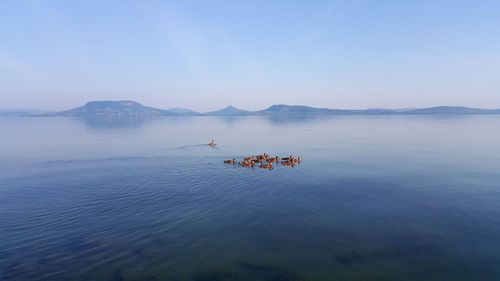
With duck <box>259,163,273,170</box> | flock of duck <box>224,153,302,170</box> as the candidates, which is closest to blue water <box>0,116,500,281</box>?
duck <box>259,163,273,170</box>

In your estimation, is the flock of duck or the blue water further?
the flock of duck

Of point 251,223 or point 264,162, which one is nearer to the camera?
point 251,223

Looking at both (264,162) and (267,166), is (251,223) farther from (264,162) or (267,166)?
(264,162)

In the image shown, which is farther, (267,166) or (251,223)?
(267,166)

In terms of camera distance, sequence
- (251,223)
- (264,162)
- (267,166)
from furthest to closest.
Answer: (264,162) → (267,166) → (251,223)

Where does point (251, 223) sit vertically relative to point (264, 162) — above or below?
below

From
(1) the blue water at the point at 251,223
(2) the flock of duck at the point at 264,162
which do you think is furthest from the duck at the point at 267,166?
(1) the blue water at the point at 251,223

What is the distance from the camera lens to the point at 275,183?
42.9 metres

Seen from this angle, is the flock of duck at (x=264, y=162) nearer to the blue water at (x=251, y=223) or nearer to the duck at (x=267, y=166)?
the duck at (x=267, y=166)

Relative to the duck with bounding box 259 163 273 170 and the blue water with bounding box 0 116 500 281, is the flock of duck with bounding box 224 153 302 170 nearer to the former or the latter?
the duck with bounding box 259 163 273 170

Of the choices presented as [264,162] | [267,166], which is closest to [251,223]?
[267,166]

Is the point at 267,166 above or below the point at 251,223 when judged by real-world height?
above

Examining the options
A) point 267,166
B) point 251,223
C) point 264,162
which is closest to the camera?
point 251,223

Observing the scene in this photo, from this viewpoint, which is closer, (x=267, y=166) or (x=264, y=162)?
(x=267, y=166)
